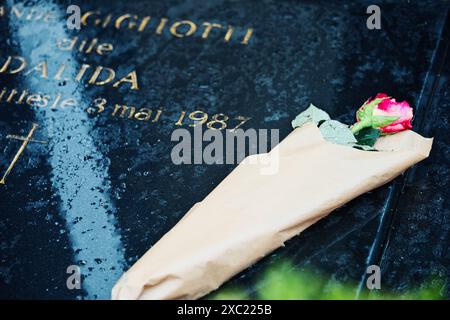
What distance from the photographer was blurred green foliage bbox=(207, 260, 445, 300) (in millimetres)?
1590

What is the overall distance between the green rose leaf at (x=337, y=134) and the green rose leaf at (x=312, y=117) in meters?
0.06

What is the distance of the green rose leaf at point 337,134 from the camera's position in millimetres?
1735

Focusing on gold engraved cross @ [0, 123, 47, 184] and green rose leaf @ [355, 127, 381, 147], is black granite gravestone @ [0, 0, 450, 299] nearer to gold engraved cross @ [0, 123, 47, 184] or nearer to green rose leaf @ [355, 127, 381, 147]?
gold engraved cross @ [0, 123, 47, 184]

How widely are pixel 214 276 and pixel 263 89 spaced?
0.84 meters

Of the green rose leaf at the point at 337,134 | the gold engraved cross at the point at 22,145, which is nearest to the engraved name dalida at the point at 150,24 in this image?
the gold engraved cross at the point at 22,145

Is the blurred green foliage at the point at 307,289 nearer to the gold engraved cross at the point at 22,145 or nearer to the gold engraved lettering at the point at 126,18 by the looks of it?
the gold engraved cross at the point at 22,145

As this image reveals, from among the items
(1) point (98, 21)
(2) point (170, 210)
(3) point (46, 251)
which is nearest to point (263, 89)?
(2) point (170, 210)

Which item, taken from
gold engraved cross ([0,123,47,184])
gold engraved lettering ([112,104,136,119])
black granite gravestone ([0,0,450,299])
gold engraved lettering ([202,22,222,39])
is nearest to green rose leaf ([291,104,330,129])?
black granite gravestone ([0,0,450,299])

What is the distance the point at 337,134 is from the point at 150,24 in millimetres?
1046

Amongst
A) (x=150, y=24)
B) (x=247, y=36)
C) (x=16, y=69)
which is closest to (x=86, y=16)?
(x=150, y=24)

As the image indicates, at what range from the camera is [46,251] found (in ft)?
5.62

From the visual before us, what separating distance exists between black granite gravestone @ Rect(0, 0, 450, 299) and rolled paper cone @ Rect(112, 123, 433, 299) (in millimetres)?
91
